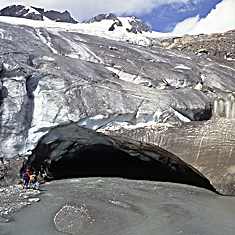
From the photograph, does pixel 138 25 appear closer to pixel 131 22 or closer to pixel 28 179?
pixel 131 22

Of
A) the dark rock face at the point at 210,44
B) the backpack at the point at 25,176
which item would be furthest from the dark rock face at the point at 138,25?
the backpack at the point at 25,176

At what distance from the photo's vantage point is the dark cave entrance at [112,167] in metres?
11.9

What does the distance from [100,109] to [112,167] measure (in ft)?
16.3

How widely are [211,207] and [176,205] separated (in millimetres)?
1047

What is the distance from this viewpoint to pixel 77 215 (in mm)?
7152

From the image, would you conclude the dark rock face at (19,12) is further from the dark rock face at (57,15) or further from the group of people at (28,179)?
the group of people at (28,179)

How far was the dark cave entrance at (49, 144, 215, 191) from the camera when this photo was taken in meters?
11.9

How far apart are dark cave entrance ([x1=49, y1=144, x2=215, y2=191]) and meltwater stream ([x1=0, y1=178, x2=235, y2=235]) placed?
1205 mm

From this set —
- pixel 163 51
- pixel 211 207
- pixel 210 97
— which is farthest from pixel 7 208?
pixel 163 51

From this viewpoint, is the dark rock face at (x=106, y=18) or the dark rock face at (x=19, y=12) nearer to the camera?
the dark rock face at (x=19, y=12)

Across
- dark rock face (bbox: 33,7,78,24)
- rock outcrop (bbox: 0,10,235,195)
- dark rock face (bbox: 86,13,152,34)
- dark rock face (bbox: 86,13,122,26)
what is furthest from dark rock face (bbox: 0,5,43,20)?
rock outcrop (bbox: 0,10,235,195)

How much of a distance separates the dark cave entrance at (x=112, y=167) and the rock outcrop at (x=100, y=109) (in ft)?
3.47

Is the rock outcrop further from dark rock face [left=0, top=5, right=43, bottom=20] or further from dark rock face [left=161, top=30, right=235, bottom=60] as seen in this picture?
dark rock face [left=0, top=5, right=43, bottom=20]

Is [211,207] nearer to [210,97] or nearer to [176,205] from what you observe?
[176,205]
